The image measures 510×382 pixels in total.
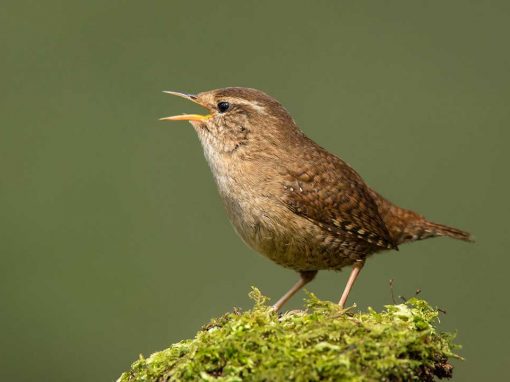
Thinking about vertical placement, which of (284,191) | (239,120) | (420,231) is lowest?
(284,191)

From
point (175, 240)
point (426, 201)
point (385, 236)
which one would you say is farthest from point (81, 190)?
point (385, 236)

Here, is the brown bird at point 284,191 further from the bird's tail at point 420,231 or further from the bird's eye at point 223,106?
the bird's tail at point 420,231

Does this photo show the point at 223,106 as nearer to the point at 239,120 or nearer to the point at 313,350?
the point at 239,120

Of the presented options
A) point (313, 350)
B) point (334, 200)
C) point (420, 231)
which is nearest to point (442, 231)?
point (420, 231)

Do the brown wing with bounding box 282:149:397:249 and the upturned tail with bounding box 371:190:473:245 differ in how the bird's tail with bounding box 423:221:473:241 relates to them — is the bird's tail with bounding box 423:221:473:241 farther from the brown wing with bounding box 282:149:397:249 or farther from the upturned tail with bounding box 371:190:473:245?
the brown wing with bounding box 282:149:397:249

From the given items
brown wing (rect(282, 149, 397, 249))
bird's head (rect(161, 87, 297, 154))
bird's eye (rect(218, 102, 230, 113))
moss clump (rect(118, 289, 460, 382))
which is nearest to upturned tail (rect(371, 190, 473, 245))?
brown wing (rect(282, 149, 397, 249))

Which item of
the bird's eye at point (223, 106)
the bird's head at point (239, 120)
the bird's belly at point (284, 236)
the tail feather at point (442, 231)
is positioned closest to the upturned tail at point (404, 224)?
the tail feather at point (442, 231)
